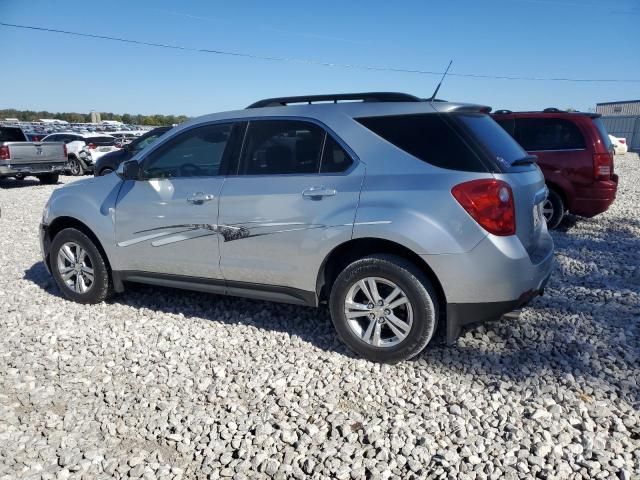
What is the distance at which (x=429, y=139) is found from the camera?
3.45 meters

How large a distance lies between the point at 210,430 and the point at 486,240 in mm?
1995

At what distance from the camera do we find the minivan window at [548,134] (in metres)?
7.59

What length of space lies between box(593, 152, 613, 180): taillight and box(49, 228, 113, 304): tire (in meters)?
6.60

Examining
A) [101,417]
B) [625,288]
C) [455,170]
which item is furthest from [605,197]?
Result: [101,417]

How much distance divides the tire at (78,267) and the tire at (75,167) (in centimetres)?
1427

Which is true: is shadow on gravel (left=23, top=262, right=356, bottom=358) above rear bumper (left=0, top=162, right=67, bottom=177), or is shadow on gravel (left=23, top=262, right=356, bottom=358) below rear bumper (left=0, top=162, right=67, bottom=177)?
below

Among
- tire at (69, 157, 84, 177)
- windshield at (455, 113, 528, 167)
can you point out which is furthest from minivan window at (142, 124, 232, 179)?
tire at (69, 157, 84, 177)

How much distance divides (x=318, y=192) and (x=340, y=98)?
2.78 ft

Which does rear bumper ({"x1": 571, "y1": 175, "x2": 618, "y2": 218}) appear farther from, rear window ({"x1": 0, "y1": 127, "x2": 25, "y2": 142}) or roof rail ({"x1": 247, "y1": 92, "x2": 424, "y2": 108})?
rear window ({"x1": 0, "y1": 127, "x2": 25, "y2": 142})

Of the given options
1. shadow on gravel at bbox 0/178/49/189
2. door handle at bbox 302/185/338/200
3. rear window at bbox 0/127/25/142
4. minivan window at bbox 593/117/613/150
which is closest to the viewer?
door handle at bbox 302/185/338/200

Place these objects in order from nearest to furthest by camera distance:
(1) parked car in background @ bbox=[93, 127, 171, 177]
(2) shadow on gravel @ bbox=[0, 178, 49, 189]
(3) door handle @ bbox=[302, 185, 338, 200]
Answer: (3) door handle @ bbox=[302, 185, 338, 200] → (1) parked car in background @ bbox=[93, 127, 171, 177] → (2) shadow on gravel @ bbox=[0, 178, 49, 189]

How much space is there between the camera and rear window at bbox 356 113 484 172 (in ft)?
10.9

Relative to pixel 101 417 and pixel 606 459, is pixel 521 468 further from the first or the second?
pixel 101 417

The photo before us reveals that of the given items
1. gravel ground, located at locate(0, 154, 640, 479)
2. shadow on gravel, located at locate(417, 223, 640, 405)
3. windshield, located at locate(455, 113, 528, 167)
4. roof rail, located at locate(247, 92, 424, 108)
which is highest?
roof rail, located at locate(247, 92, 424, 108)
